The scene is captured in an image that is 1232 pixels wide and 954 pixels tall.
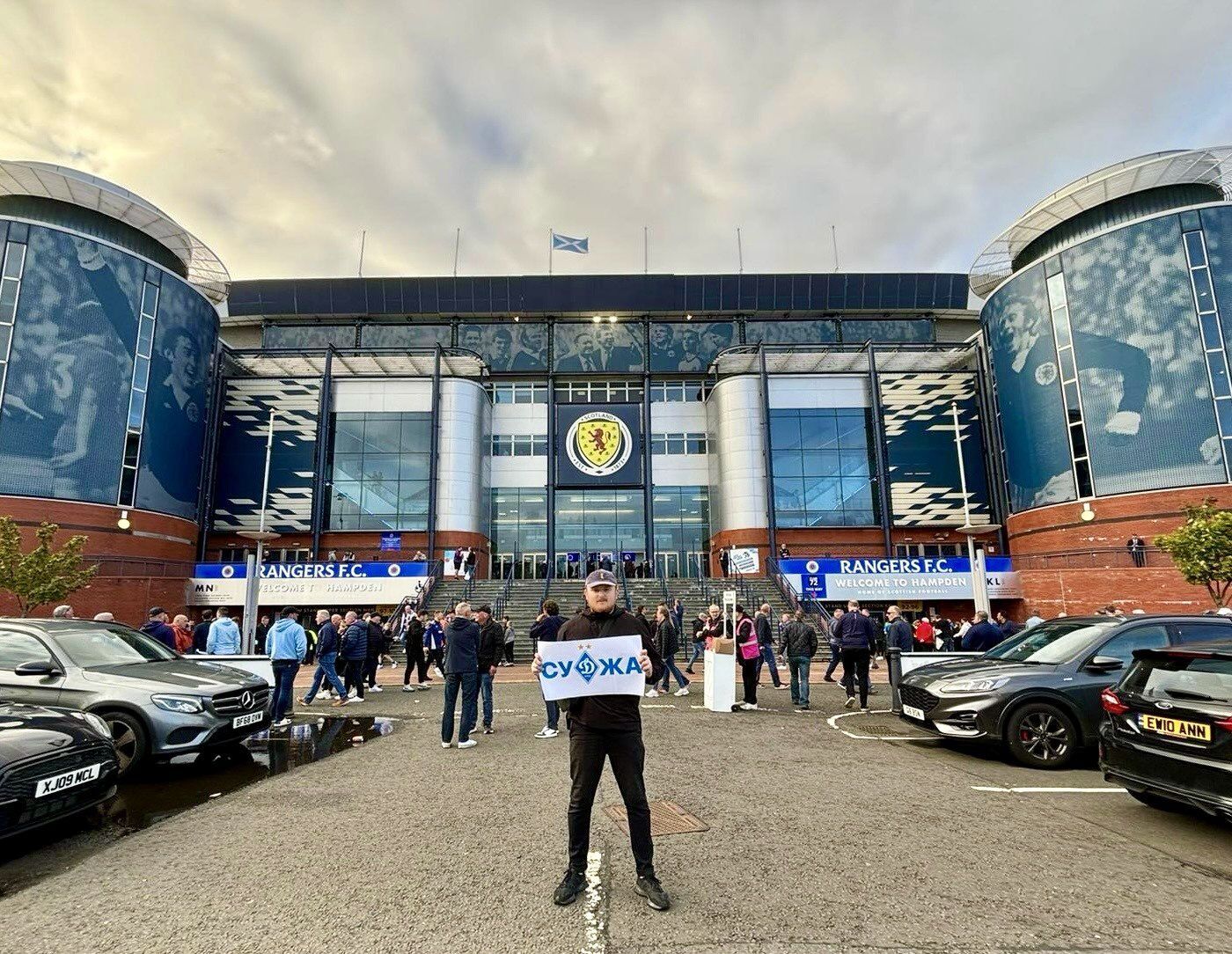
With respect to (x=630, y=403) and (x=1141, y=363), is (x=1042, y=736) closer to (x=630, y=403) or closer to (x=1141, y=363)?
(x=1141, y=363)

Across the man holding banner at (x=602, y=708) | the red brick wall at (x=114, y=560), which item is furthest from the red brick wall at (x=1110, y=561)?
the red brick wall at (x=114, y=560)

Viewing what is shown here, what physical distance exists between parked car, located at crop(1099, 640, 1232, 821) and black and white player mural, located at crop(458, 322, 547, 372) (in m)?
38.9

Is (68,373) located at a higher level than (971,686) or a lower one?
higher

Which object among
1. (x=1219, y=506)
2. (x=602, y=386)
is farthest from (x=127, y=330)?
(x=1219, y=506)

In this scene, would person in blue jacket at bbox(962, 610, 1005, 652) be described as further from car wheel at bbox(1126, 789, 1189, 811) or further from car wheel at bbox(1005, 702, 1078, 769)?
car wheel at bbox(1126, 789, 1189, 811)

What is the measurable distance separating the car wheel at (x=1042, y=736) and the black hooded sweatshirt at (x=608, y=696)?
5.40 meters

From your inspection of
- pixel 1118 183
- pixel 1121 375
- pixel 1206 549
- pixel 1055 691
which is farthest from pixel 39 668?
pixel 1118 183

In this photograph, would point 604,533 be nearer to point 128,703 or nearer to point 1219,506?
point 1219,506

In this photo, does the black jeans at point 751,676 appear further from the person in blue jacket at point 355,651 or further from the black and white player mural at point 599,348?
the black and white player mural at point 599,348

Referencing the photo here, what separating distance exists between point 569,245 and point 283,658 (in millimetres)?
38623

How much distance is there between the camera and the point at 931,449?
35531 mm

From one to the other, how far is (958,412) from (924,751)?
107ft

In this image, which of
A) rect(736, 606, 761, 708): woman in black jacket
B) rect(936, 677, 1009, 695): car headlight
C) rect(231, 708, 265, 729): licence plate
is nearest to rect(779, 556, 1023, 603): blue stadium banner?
rect(736, 606, 761, 708): woman in black jacket

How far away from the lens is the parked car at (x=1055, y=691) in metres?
6.94
